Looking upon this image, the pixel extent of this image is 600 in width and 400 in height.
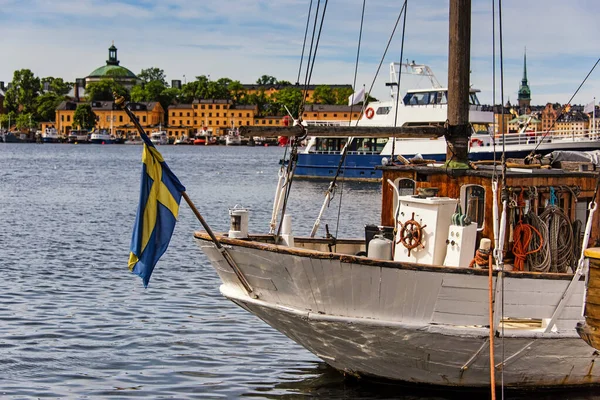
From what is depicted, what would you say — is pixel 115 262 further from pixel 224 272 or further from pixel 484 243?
pixel 484 243

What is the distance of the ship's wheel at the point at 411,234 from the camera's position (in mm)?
12820

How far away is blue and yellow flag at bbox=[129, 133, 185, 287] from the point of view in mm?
11883

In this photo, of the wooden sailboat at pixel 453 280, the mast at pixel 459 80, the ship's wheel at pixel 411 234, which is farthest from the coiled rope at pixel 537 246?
the ship's wheel at pixel 411 234

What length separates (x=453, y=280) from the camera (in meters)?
11.9

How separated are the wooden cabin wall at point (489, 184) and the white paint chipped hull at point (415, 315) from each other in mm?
1193

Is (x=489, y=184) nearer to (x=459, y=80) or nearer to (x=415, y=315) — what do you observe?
(x=459, y=80)

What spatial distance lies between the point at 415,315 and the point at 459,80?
3.41 m

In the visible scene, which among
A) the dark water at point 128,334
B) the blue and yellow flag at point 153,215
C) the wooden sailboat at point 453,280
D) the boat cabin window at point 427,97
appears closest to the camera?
the blue and yellow flag at point 153,215

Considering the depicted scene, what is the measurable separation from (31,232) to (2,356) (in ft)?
63.3

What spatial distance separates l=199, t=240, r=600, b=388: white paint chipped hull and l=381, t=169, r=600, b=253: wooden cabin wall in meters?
1.19

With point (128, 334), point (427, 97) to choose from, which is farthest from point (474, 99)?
point (128, 334)

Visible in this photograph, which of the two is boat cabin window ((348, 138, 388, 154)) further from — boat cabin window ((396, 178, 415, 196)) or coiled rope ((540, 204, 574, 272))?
coiled rope ((540, 204, 574, 272))

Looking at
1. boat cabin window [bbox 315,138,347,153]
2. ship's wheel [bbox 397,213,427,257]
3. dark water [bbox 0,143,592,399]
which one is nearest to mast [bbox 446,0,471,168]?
ship's wheel [bbox 397,213,427,257]

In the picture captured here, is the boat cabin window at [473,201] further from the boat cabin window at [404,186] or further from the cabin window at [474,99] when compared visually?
the cabin window at [474,99]
